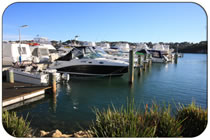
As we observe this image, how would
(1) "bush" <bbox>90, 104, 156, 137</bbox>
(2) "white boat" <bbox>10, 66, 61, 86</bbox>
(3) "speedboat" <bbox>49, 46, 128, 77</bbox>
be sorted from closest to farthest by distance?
(1) "bush" <bbox>90, 104, 156, 137</bbox> < (2) "white boat" <bbox>10, 66, 61, 86</bbox> < (3) "speedboat" <bbox>49, 46, 128, 77</bbox>

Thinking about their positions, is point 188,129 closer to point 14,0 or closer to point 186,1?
point 186,1

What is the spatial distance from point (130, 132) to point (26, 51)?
752 inches

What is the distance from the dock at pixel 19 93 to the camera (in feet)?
28.7

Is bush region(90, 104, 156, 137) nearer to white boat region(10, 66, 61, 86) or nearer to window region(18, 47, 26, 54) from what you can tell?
white boat region(10, 66, 61, 86)

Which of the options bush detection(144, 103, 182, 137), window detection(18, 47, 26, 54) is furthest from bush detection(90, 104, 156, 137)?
window detection(18, 47, 26, 54)

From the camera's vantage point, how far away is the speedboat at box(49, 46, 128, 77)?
1656 centimetres

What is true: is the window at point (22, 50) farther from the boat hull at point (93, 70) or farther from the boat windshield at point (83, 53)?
the boat windshield at point (83, 53)

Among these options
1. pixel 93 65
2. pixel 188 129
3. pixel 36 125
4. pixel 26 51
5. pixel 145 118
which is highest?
pixel 26 51

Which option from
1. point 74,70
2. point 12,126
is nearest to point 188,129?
point 12,126

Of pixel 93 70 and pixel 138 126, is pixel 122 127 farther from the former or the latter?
pixel 93 70

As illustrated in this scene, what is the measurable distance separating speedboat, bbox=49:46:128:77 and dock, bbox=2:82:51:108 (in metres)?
5.86

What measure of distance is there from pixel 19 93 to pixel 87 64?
8.01 m

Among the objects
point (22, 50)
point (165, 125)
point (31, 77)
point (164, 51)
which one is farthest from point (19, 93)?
point (164, 51)

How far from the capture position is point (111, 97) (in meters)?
11.7
